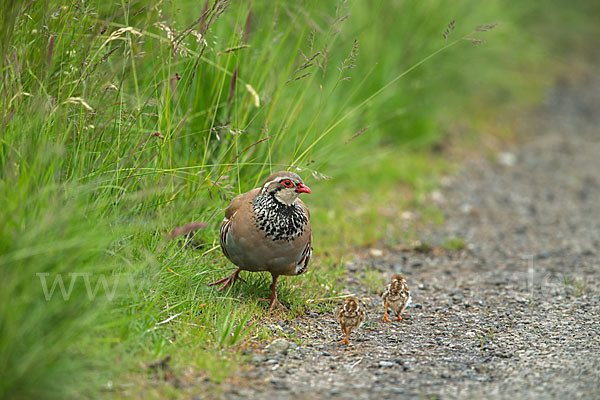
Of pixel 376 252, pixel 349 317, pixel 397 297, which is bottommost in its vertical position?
pixel 376 252

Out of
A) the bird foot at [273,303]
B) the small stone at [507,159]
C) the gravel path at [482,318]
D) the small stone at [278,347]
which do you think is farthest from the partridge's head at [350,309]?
the small stone at [507,159]

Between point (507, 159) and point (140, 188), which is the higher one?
point (140, 188)

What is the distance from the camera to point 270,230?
442cm

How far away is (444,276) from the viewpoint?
19.6 feet

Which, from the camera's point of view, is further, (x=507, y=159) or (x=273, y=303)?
(x=507, y=159)

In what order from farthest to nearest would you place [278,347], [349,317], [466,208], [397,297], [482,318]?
[466,208] → [482,318] → [397,297] → [349,317] → [278,347]

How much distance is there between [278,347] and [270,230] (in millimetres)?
726

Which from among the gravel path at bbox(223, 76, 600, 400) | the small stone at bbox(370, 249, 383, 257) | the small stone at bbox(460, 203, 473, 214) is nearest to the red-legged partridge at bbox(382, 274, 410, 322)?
the gravel path at bbox(223, 76, 600, 400)

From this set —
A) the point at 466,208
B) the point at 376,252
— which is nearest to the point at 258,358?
the point at 376,252

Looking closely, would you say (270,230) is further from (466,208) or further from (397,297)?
(466,208)

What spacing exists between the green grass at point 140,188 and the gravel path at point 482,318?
33 cm

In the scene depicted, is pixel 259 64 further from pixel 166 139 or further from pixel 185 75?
pixel 166 139

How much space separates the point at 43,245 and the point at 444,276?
364 centimetres

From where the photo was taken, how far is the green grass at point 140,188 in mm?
3227
